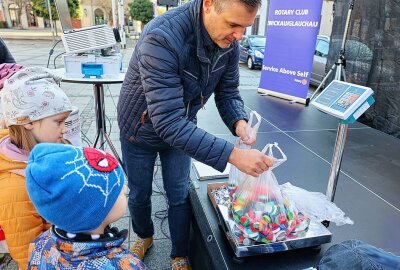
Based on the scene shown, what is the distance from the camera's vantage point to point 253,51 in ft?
34.4

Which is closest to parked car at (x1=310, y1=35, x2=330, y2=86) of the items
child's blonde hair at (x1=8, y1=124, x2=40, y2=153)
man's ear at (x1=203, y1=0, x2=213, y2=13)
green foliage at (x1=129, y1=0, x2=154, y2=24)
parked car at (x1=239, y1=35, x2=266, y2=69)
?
parked car at (x1=239, y1=35, x2=266, y2=69)

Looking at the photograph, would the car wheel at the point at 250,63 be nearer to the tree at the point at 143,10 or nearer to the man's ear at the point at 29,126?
the man's ear at the point at 29,126

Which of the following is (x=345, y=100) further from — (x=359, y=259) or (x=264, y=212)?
(x=359, y=259)

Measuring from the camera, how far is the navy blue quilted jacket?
3.87ft

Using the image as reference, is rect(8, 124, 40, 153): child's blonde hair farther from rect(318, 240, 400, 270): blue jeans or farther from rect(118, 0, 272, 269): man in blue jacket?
rect(318, 240, 400, 270): blue jeans

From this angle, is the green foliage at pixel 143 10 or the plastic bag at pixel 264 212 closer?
the plastic bag at pixel 264 212

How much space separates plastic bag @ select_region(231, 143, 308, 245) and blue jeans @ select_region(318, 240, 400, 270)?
0.59 m

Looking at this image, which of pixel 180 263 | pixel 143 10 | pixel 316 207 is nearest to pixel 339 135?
pixel 316 207

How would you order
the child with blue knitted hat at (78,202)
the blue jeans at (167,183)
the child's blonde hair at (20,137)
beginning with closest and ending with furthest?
the child with blue knitted hat at (78,202) < the child's blonde hair at (20,137) < the blue jeans at (167,183)

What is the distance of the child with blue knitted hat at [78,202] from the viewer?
790 millimetres

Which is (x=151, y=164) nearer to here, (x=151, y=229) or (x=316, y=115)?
(x=151, y=229)

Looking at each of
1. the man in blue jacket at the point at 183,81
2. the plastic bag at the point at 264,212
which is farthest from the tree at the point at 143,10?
the plastic bag at the point at 264,212

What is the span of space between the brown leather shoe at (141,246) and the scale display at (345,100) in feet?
4.35

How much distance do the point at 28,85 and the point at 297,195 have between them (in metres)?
1.34
